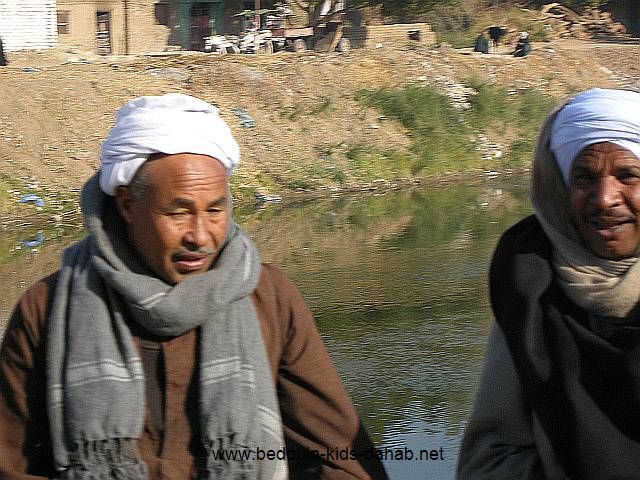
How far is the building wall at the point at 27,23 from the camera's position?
31.7 m

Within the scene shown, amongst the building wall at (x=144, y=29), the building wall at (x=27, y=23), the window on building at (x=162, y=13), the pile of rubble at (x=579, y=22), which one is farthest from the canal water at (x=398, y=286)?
the pile of rubble at (x=579, y=22)

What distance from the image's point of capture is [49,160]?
17094mm

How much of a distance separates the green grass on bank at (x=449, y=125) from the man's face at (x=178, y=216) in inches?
622

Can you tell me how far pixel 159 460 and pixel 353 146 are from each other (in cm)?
1692

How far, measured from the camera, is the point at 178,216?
9.49ft

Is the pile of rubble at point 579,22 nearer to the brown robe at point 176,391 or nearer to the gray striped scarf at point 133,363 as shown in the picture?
the brown robe at point 176,391

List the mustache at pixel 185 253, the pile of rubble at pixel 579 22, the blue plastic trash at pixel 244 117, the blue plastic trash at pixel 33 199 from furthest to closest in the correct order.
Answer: the pile of rubble at pixel 579 22, the blue plastic trash at pixel 244 117, the blue plastic trash at pixel 33 199, the mustache at pixel 185 253

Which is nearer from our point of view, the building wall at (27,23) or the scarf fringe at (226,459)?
the scarf fringe at (226,459)

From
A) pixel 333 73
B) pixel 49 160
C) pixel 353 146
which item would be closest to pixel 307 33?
pixel 333 73

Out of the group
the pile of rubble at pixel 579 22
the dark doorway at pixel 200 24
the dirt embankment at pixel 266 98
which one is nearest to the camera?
the dirt embankment at pixel 266 98

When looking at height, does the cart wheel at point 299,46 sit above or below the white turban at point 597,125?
below

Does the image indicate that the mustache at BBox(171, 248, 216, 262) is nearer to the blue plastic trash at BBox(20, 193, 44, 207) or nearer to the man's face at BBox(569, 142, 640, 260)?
the man's face at BBox(569, 142, 640, 260)

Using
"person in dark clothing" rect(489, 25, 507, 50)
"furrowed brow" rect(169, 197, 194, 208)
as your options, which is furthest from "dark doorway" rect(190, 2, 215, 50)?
"furrowed brow" rect(169, 197, 194, 208)

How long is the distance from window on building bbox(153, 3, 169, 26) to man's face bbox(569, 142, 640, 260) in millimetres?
33946
